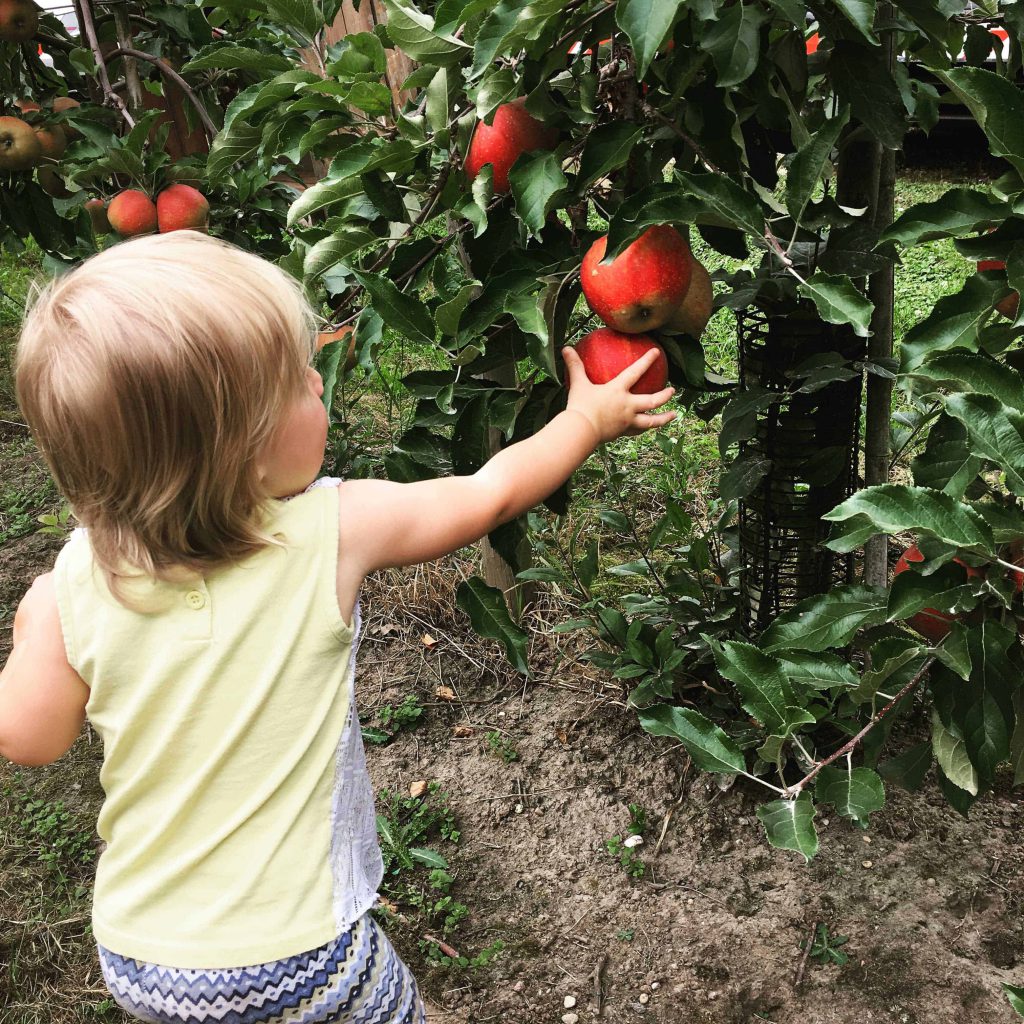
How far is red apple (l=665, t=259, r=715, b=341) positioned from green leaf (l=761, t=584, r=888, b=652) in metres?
0.36

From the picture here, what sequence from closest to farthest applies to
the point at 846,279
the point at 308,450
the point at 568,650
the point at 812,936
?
the point at 846,279 → the point at 308,450 → the point at 812,936 → the point at 568,650

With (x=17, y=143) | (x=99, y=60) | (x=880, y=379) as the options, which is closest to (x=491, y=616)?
(x=880, y=379)

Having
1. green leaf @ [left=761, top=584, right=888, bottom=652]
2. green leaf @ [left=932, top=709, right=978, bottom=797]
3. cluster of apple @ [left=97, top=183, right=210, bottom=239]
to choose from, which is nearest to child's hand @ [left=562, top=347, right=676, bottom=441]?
green leaf @ [left=761, top=584, right=888, bottom=652]

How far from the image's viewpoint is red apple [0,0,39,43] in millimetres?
2549

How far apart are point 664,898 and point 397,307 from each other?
115 cm

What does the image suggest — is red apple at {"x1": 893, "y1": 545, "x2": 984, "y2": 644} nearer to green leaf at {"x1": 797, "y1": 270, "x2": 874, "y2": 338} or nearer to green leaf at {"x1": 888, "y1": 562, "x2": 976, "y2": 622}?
green leaf at {"x1": 888, "y1": 562, "x2": 976, "y2": 622}

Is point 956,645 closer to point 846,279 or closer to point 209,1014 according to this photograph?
point 846,279

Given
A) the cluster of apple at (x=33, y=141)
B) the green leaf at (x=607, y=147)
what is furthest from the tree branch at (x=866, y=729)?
the cluster of apple at (x=33, y=141)

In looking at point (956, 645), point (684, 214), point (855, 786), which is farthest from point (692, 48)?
point (855, 786)

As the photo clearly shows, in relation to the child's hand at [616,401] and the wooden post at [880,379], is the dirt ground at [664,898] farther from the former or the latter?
the child's hand at [616,401]

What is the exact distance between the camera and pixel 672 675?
201 cm

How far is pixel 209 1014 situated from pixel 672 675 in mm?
1107

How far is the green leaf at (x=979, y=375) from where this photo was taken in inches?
38.8

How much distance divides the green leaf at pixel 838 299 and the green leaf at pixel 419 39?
1.54 ft
